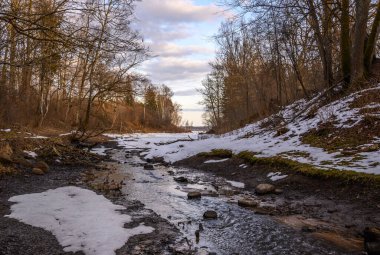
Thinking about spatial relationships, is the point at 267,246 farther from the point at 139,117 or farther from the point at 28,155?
the point at 139,117

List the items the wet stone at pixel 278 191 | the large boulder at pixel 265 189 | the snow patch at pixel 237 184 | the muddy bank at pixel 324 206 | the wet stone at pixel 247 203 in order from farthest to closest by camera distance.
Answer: the snow patch at pixel 237 184 < the large boulder at pixel 265 189 < the wet stone at pixel 278 191 < the wet stone at pixel 247 203 < the muddy bank at pixel 324 206

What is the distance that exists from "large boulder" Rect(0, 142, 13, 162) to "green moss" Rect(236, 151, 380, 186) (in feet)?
25.2

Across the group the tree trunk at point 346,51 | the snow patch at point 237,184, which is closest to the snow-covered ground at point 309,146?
the snow patch at point 237,184

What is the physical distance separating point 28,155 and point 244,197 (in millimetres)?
8232

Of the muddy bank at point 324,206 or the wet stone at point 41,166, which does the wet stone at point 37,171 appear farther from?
the muddy bank at point 324,206

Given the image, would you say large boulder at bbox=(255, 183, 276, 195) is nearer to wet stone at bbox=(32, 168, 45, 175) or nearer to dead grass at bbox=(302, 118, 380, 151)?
dead grass at bbox=(302, 118, 380, 151)

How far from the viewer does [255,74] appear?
3195 cm

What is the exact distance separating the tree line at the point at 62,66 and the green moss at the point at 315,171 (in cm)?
474

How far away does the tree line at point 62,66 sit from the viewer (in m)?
4.61

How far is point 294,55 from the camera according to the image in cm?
1980

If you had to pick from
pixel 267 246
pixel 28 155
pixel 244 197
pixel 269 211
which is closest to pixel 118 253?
pixel 267 246

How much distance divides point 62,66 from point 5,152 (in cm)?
607

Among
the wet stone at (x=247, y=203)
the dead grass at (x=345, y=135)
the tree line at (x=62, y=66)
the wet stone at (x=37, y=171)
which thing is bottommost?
the wet stone at (x=247, y=203)

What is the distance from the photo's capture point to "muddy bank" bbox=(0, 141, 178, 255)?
174 inches
